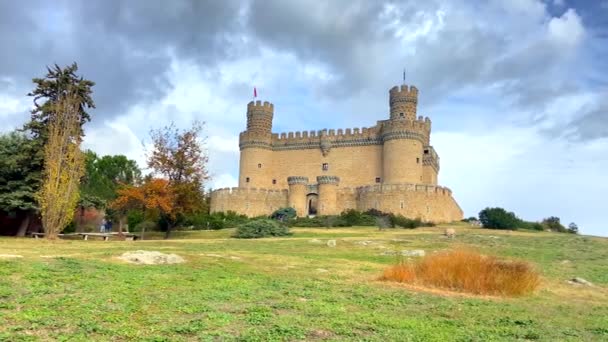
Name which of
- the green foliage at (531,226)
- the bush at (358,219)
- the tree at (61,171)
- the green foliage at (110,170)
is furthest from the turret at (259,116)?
the tree at (61,171)

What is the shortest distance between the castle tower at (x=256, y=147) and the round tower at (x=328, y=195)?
29.5 ft

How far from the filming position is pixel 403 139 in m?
51.5

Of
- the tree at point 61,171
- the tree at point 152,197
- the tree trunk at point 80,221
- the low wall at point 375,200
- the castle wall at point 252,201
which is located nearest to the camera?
the tree at point 61,171

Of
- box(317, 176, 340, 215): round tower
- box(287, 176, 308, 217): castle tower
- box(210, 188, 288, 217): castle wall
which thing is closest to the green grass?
box(317, 176, 340, 215): round tower

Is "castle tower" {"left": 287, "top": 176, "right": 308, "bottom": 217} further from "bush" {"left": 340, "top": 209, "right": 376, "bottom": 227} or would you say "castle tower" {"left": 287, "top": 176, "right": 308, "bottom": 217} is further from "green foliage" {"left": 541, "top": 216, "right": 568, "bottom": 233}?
"green foliage" {"left": 541, "top": 216, "right": 568, "bottom": 233}

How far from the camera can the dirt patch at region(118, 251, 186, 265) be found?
12.8m

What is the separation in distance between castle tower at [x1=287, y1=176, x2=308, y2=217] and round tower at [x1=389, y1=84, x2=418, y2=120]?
10609 mm

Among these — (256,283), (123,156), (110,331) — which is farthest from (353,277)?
(123,156)

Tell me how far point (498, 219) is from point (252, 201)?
71.7 ft

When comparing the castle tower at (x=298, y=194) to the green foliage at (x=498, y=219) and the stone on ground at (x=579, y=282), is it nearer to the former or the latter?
the green foliage at (x=498, y=219)

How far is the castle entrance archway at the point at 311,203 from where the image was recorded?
51984 mm

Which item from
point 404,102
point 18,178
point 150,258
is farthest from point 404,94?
point 150,258

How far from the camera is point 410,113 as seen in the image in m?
52.7

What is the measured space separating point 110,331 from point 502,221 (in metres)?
38.9
